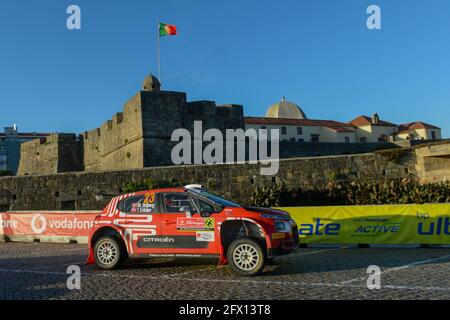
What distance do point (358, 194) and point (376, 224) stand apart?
639 centimetres

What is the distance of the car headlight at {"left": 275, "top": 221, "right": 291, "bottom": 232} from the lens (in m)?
8.66

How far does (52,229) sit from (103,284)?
9.38 metres

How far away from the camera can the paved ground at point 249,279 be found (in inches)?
269

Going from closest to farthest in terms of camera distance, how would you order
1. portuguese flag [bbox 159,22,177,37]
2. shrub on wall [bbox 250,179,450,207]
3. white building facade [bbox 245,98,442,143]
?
shrub on wall [bbox 250,179,450,207]
portuguese flag [bbox 159,22,177,37]
white building facade [bbox 245,98,442,143]

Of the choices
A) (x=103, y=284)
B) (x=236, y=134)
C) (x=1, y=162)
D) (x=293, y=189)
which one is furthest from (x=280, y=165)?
(x=1, y=162)

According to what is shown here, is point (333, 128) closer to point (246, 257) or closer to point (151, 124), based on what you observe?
point (151, 124)

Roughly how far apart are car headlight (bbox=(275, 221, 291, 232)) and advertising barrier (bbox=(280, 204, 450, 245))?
5.05 meters

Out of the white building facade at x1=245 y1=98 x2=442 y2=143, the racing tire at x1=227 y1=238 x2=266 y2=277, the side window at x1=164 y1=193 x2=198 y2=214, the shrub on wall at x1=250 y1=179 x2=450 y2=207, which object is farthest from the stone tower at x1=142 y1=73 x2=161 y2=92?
the white building facade at x1=245 y1=98 x2=442 y2=143

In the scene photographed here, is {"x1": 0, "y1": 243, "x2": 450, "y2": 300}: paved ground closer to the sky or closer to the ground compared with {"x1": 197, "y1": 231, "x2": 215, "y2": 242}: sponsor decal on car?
closer to the ground

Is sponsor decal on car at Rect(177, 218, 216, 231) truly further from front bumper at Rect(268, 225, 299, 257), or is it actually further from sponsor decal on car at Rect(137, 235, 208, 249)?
front bumper at Rect(268, 225, 299, 257)

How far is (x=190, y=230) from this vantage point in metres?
9.02
